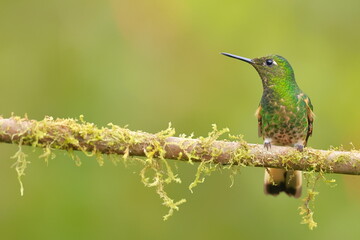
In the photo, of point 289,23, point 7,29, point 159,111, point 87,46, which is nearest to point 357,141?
point 289,23

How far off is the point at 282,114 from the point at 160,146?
154 cm

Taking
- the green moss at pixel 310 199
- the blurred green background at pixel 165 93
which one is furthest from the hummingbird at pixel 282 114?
the blurred green background at pixel 165 93

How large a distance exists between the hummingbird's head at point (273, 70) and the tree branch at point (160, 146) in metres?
1.10

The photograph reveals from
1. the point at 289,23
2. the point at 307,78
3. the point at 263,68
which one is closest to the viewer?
the point at 263,68

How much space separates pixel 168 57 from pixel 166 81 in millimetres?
278

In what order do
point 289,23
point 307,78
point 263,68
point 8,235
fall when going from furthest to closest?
point 289,23 < point 307,78 < point 8,235 < point 263,68

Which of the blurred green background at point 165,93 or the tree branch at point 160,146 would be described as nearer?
the tree branch at point 160,146

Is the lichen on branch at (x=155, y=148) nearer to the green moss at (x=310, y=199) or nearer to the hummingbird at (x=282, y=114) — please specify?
the green moss at (x=310, y=199)

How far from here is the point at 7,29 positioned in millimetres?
7105

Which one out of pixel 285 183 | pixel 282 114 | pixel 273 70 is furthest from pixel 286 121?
pixel 285 183

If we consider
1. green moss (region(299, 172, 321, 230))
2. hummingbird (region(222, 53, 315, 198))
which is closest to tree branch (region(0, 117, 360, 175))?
green moss (region(299, 172, 321, 230))

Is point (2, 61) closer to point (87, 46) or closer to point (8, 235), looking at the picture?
point (87, 46)

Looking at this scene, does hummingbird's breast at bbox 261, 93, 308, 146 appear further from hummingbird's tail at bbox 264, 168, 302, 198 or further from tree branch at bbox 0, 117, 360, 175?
tree branch at bbox 0, 117, 360, 175

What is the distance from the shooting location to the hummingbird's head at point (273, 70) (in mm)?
4738
